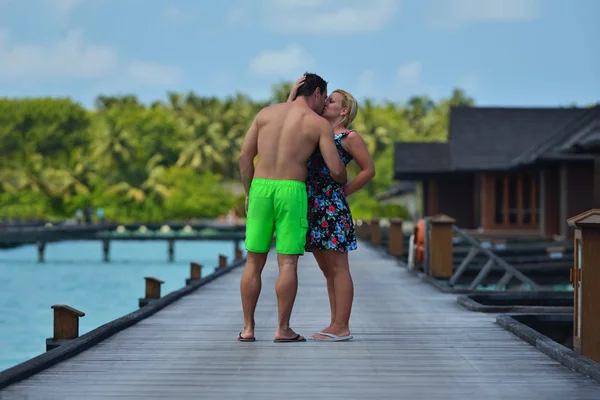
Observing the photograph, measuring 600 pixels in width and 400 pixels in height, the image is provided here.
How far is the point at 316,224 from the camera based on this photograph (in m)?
7.37

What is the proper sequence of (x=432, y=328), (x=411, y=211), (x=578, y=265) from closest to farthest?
1. (x=578, y=265)
2. (x=432, y=328)
3. (x=411, y=211)

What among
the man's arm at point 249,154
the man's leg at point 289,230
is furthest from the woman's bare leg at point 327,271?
the man's arm at point 249,154

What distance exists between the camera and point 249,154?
7.31 metres

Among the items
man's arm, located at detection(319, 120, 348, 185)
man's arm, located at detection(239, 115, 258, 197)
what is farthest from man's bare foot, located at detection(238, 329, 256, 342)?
man's arm, located at detection(319, 120, 348, 185)

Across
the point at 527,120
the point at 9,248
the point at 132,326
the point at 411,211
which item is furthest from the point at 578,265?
the point at 9,248

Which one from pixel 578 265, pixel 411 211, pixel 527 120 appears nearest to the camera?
pixel 578 265

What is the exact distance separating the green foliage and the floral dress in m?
65.8

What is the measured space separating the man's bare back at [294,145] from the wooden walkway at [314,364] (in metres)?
1.20

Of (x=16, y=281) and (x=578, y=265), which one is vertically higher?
(x=578, y=265)

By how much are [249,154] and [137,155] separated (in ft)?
265

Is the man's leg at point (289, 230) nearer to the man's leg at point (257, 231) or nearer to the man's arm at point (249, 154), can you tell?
the man's leg at point (257, 231)

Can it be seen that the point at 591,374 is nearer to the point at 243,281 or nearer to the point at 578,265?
the point at 578,265

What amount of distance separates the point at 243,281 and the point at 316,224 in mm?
656

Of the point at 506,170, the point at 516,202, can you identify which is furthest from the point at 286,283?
the point at 516,202
